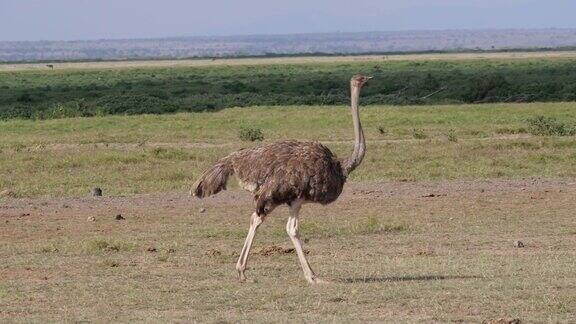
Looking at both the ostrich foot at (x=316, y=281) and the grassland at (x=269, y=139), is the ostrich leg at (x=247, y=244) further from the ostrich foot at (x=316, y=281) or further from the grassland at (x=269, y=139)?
the grassland at (x=269, y=139)

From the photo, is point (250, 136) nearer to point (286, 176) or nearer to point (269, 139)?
point (269, 139)

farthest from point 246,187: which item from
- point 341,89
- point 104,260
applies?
point 341,89

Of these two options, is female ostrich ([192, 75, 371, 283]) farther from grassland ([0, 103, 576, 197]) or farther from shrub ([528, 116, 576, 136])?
shrub ([528, 116, 576, 136])

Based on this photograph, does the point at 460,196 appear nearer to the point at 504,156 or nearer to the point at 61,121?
the point at 504,156

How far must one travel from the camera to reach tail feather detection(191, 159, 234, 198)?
9914 mm

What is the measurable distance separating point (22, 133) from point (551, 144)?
1114cm

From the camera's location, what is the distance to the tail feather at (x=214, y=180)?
9.91 m

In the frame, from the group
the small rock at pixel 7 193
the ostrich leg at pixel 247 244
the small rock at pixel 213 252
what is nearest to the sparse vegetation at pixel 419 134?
the small rock at pixel 7 193

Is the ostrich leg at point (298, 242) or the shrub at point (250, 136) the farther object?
the shrub at point (250, 136)

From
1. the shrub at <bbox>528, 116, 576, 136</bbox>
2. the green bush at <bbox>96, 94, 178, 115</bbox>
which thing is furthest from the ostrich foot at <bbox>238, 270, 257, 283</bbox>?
the green bush at <bbox>96, 94, 178, 115</bbox>

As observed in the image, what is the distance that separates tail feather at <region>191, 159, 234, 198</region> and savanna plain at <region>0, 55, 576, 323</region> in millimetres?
697

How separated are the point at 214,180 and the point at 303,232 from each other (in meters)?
3.36

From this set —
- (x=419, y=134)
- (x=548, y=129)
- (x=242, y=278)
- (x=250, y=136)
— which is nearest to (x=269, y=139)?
(x=250, y=136)

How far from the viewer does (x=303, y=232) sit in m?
13.1
